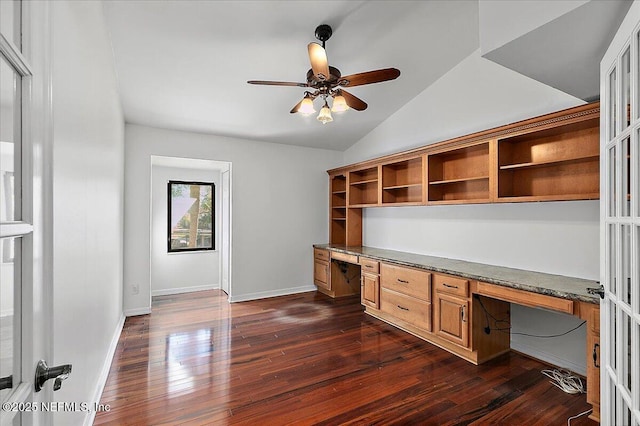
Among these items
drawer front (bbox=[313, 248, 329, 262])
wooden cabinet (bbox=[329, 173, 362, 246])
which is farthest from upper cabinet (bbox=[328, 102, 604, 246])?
drawer front (bbox=[313, 248, 329, 262])

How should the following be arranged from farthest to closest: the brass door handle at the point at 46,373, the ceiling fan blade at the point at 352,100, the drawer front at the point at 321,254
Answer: the drawer front at the point at 321,254
the ceiling fan blade at the point at 352,100
the brass door handle at the point at 46,373

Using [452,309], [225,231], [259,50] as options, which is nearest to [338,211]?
[225,231]

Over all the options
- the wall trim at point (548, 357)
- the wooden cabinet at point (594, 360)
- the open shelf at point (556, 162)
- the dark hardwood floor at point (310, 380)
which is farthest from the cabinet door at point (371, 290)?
the wooden cabinet at point (594, 360)

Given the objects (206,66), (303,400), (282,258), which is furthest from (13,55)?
(282,258)

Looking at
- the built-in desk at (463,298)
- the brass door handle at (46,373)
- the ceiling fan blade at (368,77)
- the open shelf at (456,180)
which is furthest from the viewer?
the open shelf at (456,180)

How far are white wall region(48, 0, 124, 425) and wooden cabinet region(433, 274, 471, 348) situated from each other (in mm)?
2936

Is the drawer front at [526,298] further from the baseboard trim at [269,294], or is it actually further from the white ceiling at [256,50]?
the baseboard trim at [269,294]

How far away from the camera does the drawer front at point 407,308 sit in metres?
3.36

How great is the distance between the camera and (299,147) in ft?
18.0

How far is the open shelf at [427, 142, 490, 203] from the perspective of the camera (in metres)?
3.46

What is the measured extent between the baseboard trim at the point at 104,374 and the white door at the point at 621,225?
9.12ft

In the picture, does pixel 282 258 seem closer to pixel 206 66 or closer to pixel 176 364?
pixel 176 364

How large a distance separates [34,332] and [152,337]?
3.15m

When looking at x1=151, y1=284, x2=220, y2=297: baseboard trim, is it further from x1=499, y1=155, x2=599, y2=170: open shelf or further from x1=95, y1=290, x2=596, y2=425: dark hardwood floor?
x1=499, y1=155, x2=599, y2=170: open shelf
